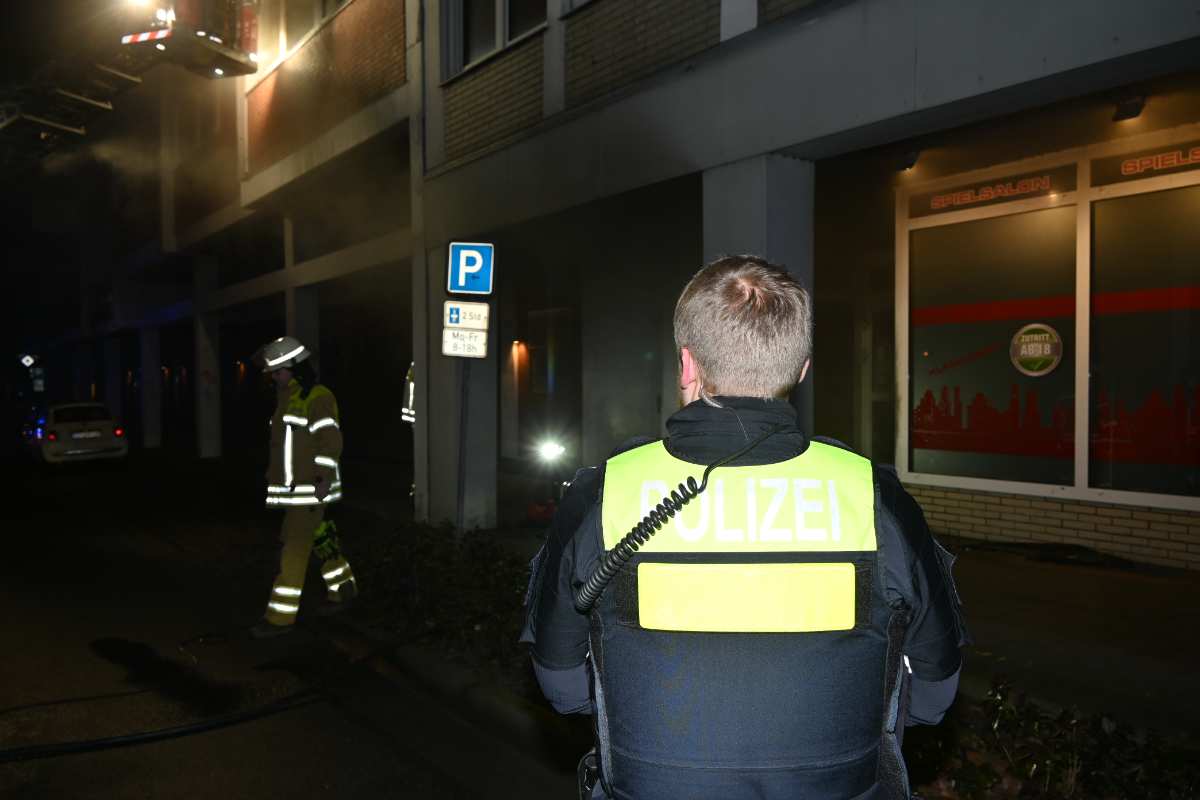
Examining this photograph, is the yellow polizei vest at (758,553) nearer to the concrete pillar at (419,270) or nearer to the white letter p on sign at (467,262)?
the white letter p on sign at (467,262)

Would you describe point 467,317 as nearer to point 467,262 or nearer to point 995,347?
point 467,262

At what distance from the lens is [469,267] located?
301 inches

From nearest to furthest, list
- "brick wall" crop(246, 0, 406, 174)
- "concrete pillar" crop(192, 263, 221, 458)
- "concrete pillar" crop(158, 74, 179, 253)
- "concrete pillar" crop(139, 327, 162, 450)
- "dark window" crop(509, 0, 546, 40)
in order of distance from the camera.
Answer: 1. "dark window" crop(509, 0, 546, 40)
2. "brick wall" crop(246, 0, 406, 174)
3. "concrete pillar" crop(192, 263, 221, 458)
4. "concrete pillar" crop(158, 74, 179, 253)
5. "concrete pillar" crop(139, 327, 162, 450)

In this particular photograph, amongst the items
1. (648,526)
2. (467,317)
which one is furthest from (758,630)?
(467,317)

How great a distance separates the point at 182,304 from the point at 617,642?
26.4 metres

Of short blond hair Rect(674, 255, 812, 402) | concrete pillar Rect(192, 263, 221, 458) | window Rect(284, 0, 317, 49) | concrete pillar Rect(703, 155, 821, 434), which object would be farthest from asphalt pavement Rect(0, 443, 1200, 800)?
concrete pillar Rect(192, 263, 221, 458)

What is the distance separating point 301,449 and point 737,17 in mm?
4585

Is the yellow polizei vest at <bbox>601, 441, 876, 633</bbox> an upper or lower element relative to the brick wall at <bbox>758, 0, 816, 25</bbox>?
lower

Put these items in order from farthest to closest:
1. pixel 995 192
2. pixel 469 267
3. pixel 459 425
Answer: pixel 459 425 → pixel 995 192 → pixel 469 267

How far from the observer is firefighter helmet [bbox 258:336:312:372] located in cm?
643

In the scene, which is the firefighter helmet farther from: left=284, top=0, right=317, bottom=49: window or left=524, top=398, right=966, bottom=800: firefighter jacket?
left=284, top=0, right=317, bottom=49: window

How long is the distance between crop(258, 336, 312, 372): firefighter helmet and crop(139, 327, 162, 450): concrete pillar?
2422cm

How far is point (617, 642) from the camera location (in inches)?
70.6

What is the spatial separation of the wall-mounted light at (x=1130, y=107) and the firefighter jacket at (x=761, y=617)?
613 centimetres
